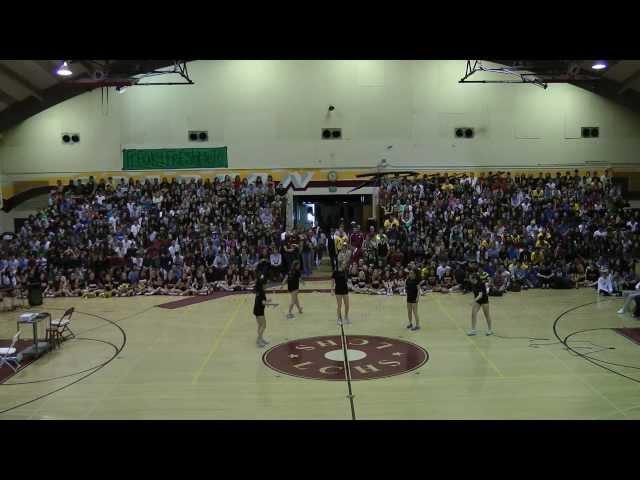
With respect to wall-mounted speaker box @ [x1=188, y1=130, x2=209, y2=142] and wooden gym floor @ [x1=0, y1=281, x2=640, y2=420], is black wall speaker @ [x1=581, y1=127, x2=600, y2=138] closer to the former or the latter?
wooden gym floor @ [x1=0, y1=281, x2=640, y2=420]

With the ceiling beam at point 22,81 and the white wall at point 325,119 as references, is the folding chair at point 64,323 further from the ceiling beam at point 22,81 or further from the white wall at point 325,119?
the ceiling beam at point 22,81

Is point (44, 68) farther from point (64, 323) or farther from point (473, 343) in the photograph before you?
point (473, 343)

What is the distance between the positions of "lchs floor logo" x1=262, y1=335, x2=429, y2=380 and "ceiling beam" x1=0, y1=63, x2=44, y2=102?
2002cm

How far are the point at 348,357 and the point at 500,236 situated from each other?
12254 millimetres

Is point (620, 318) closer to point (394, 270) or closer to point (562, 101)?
point (394, 270)

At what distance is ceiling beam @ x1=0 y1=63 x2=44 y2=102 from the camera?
82.8 ft

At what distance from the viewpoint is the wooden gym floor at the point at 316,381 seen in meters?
9.05

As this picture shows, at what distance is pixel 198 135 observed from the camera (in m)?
28.4

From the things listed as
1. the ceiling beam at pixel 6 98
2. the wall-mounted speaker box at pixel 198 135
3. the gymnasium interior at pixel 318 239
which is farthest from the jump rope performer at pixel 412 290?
the ceiling beam at pixel 6 98

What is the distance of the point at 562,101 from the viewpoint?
93.7ft

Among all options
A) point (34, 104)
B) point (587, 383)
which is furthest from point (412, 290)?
point (34, 104)

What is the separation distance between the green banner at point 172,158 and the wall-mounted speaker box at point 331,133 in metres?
4.87
